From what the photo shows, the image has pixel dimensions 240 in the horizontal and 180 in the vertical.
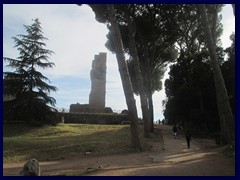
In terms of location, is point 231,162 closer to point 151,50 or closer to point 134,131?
point 134,131

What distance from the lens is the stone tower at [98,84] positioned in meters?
40.9

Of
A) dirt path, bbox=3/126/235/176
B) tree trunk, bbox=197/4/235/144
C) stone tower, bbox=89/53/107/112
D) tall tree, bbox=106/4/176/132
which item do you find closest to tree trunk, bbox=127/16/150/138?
tall tree, bbox=106/4/176/132

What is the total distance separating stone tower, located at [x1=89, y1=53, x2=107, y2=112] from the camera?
40.9 meters

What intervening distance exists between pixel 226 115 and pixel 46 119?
15543 millimetres

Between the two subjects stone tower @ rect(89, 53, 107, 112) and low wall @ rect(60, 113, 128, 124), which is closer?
low wall @ rect(60, 113, 128, 124)

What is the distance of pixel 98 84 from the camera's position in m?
41.1

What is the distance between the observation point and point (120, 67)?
1934 centimetres

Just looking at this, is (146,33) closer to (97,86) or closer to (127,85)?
(127,85)

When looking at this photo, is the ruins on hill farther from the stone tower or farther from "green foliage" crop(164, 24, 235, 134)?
"green foliage" crop(164, 24, 235, 134)

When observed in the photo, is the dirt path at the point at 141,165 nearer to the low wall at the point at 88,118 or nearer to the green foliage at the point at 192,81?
the green foliage at the point at 192,81

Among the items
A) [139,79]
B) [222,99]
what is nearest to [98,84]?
[139,79]

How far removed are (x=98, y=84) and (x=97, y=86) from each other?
26 cm

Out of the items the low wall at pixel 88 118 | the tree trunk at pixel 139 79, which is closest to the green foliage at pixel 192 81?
the low wall at pixel 88 118

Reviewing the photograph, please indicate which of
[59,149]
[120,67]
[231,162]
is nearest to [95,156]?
[59,149]
